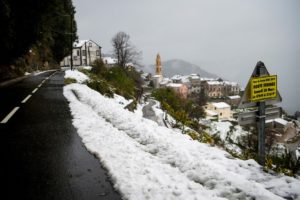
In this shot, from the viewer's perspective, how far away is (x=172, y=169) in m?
4.49

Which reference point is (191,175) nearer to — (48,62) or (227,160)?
(227,160)

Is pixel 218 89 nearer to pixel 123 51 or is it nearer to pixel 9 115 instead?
pixel 123 51

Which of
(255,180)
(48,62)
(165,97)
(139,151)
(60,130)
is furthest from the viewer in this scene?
(48,62)

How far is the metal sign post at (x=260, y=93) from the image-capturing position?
4.41m

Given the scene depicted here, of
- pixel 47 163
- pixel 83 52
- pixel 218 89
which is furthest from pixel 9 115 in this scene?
pixel 218 89

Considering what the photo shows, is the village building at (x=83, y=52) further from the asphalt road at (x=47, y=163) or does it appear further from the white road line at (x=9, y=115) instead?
the asphalt road at (x=47, y=163)

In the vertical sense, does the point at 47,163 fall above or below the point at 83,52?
below

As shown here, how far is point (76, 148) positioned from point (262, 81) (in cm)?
389

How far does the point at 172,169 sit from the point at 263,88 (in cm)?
213

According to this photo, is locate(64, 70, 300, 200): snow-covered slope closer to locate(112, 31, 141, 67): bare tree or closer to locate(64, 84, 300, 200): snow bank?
locate(64, 84, 300, 200): snow bank

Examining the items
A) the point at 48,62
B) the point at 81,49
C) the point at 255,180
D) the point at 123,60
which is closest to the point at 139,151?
the point at 255,180

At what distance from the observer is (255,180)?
4195mm

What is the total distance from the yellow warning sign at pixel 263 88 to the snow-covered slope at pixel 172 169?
131 cm

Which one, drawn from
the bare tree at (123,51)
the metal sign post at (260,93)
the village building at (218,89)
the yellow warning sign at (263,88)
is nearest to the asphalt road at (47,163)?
the metal sign post at (260,93)
